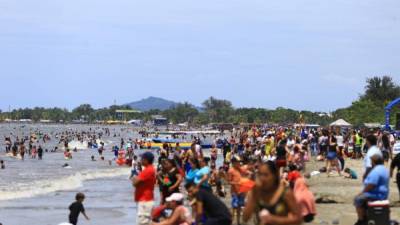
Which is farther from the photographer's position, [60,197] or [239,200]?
[60,197]

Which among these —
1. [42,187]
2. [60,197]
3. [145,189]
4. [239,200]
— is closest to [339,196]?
[239,200]

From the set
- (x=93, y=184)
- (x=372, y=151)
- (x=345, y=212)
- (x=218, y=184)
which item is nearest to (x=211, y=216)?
(x=372, y=151)

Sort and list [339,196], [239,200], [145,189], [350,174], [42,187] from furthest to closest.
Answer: [42,187] < [350,174] < [339,196] < [239,200] < [145,189]

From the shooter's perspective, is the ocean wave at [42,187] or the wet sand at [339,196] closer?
the wet sand at [339,196]

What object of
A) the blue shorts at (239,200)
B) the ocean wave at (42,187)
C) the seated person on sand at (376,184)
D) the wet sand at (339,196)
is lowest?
the ocean wave at (42,187)

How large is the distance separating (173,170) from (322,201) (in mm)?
5097

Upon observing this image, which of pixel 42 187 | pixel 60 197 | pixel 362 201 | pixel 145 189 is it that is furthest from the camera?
pixel 42 187

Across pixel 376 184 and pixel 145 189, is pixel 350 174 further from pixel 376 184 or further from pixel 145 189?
pixel 376 184

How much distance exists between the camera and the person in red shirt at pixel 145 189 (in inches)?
444

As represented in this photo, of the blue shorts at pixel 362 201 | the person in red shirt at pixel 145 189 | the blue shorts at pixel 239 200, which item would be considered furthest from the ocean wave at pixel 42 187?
the blue shorts at pixel 362 201

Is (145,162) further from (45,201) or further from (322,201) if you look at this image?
(45,201)

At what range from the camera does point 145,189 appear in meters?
11.4

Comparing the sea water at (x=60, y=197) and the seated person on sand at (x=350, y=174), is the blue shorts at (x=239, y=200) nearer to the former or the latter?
the sea water at (x=60, y=197)

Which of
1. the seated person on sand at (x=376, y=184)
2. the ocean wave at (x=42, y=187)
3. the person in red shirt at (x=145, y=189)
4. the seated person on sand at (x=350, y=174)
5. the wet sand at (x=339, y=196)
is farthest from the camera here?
the ocean wave at (x=42, y=187)
